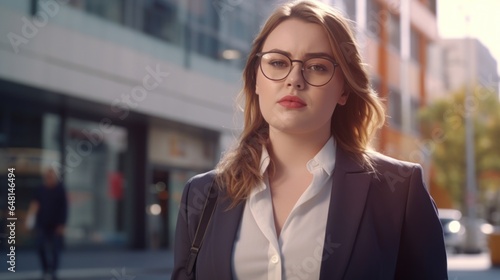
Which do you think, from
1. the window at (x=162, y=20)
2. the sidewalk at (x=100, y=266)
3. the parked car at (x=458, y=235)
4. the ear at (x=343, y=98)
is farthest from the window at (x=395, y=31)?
the ear at (x=343, y=98)

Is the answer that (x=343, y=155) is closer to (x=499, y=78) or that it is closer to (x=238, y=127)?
(x=238, y=127)

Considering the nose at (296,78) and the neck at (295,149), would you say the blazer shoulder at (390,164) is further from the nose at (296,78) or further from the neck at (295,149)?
the nose at (296,78)

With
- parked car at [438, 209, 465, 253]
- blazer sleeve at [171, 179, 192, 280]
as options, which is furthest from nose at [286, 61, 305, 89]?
parked car at [438, 209, 465, 253]

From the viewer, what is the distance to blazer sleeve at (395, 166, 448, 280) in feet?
7.59

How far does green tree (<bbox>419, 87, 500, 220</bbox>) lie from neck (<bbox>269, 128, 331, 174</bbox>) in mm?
35629

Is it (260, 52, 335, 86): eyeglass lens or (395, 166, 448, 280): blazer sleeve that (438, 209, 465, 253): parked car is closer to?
(395, 166, 448, 280): blazer sleeve

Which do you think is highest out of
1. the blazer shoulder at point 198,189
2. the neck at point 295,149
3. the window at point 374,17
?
the window at point 374,17

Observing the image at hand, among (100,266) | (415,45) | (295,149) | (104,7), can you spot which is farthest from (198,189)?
(415,45)

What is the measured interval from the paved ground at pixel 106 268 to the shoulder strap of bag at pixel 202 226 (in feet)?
34.2

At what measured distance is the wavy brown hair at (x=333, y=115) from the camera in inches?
90.1

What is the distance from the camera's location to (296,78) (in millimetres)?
2211

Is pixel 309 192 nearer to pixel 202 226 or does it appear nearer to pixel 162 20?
pixel 202 226

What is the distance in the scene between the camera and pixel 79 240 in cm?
2089

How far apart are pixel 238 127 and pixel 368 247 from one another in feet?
2.99
